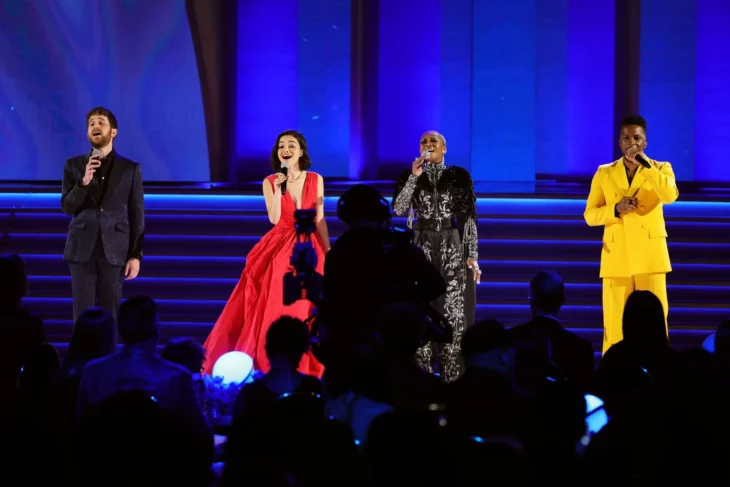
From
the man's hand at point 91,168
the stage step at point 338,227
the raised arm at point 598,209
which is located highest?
the man's hand at point 91,168

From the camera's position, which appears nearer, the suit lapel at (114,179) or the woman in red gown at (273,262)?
the suit lapel at (114,179)

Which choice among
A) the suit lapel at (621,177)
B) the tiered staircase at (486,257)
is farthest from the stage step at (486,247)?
the suit lapel at (621,177)

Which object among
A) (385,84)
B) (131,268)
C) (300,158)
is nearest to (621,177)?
(300,158)

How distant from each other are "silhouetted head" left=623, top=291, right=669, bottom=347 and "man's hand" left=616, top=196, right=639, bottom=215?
1781mm

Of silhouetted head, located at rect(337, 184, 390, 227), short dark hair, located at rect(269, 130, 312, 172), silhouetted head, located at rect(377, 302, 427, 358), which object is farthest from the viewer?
short dark hair, located at rect(269, 130, 312, 172)

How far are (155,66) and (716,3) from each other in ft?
16.7

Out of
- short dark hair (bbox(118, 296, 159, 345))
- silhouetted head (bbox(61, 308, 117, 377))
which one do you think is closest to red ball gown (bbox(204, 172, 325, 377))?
silhouetted head (bbox(61, 308, 117, 377))

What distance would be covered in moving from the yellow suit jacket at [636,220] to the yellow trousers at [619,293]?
0.05 m

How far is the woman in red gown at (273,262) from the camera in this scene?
16.6 feet

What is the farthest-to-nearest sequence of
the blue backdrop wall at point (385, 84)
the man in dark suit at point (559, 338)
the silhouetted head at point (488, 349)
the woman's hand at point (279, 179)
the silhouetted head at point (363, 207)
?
the blue backdrop wall at point (385, 84) → the woman's hand at point (279, 179) → the silhouetted head at point (363, 207) → the man in dark suit at point (559, 338) → the silhouetted head at point (488, 349)

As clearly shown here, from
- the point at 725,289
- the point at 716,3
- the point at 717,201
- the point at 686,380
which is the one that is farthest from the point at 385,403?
the point at 716,3

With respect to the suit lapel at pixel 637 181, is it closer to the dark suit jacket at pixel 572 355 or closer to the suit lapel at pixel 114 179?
the dark suit jacket at pixel 572 355

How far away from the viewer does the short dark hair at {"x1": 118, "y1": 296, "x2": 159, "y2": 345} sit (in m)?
2.63

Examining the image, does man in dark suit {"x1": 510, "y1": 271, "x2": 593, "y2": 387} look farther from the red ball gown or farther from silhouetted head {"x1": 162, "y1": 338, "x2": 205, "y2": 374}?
the red ball gown
